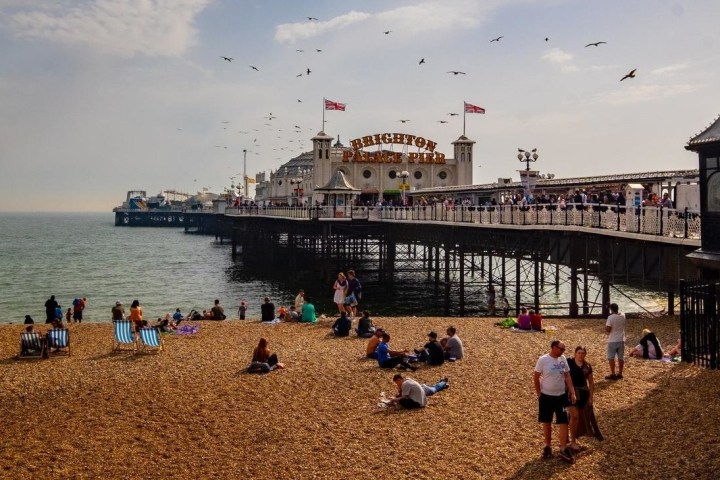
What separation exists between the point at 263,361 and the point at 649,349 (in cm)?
795

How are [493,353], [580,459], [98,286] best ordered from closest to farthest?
[580,459], [493,353], [98,286]

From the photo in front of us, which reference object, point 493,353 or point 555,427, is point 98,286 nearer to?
point 493,353

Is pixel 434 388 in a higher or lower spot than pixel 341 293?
lower

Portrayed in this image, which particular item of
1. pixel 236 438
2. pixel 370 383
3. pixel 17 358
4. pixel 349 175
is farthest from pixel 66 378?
pixel 349 175

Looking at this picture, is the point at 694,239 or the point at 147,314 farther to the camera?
the point at 147,314

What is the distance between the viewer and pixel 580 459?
8.66 m

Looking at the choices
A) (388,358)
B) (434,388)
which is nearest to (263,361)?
(388,358)

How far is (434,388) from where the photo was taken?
39.7 feet

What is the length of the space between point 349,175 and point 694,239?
157ft

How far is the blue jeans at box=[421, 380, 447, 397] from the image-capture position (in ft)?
39.1

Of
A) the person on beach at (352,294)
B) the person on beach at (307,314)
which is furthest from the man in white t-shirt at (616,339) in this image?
the person on beach at (307,314)

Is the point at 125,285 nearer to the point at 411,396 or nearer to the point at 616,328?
Answer: the point at 411,396

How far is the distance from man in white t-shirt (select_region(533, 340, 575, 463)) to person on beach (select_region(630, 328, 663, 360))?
19.4 ft

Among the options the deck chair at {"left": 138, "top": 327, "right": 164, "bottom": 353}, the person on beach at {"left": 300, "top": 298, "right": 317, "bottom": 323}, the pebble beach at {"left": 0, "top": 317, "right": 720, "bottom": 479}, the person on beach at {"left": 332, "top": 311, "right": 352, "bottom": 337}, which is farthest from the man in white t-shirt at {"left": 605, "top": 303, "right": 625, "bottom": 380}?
Answer: the person on beach at {"left": 300, "top": 298, "right": 317, "bottom": 323}
